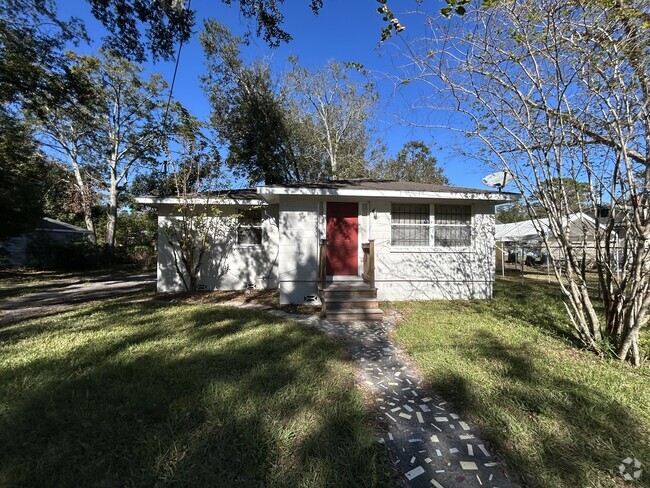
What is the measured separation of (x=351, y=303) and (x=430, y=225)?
3.26 m

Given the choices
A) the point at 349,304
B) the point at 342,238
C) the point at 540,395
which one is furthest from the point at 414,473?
the point at 342,238

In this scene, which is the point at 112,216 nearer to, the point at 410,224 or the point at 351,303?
the point at 351,303

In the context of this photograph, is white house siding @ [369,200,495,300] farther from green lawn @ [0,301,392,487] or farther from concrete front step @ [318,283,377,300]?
green lawn @ [0,301,392,487]

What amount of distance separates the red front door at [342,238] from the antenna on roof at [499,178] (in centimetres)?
314

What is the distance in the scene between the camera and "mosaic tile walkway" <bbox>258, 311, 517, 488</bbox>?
1961 mm

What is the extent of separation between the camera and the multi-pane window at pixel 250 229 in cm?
916

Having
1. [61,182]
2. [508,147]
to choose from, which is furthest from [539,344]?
[61,182]

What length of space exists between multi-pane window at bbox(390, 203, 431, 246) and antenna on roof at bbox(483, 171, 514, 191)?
245 centimetres

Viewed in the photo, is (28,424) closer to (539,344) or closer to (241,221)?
(539,344)

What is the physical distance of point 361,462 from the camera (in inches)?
79.7

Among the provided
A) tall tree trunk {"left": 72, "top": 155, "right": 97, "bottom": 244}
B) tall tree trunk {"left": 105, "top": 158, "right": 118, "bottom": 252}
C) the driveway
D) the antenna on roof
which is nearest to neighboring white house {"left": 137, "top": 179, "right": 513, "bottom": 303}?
the antenna on roof

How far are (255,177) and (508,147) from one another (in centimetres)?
1339

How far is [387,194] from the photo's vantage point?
725 centimetres

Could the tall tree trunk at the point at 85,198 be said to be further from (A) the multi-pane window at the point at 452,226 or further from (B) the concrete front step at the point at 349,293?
(A) the multi-pane window at the point at 452,226
